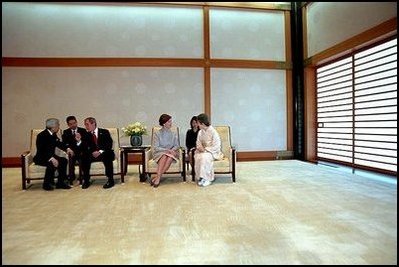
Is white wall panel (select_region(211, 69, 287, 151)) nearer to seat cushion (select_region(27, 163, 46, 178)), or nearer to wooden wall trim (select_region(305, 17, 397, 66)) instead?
wooden wall trim (select_region(305, 17, 397, 66))

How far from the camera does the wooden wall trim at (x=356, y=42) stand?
501 cm

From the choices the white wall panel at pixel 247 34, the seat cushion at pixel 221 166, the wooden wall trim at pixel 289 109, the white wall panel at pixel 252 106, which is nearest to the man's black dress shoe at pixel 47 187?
the seat cushion at pixel 221 166

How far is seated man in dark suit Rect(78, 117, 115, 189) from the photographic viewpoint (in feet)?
16.1

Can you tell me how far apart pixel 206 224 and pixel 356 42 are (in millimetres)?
4645

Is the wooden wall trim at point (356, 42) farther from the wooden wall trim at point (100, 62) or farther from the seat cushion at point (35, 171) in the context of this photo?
the seat cushion at point (35, 171)

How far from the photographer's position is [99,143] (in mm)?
5078

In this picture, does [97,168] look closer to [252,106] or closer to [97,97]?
[97,97]

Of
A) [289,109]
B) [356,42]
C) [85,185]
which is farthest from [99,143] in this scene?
[289,109]

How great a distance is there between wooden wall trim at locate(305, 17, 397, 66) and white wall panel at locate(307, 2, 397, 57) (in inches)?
3.1

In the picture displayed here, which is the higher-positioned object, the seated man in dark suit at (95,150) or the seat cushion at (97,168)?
the seated man in dark suit at (95,150)

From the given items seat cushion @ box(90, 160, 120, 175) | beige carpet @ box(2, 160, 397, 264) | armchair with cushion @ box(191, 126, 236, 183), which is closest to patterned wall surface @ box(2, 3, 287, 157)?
armchair with cushion @ box(191, 126, 236, 183)

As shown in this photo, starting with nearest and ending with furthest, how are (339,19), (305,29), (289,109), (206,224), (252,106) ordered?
(206,224), (339,19), (305,29), (252,106), (289,109)

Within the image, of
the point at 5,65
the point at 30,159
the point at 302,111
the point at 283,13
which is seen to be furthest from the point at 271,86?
the point at 5,65

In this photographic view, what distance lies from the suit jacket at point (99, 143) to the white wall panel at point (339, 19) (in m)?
4.77
